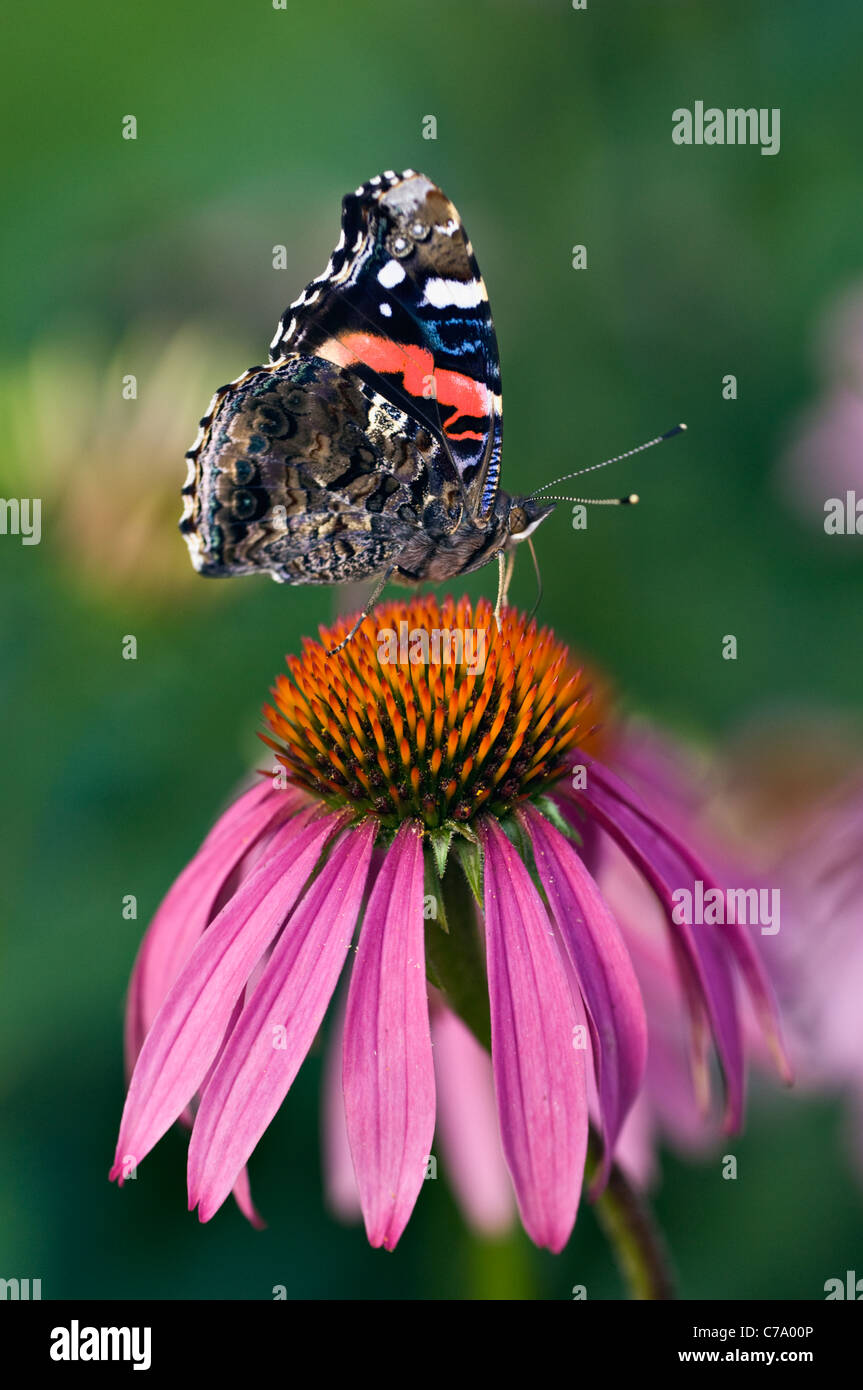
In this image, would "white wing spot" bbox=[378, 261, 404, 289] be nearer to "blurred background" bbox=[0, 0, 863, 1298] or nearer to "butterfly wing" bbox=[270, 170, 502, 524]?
"butterfly wing" bbox=[270, 170, 502, 524]

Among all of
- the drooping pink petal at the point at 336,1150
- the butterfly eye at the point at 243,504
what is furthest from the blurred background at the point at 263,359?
the butterfly eye at the point at 243,504

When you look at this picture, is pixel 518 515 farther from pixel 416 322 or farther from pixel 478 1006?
pixel 478 1006

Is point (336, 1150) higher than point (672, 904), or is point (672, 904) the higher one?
point (672, 904)

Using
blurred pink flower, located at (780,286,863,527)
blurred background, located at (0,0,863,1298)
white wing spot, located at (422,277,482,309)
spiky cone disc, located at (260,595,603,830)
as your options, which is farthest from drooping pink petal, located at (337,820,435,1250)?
blurred pink flower, located at (780,286,863,527)

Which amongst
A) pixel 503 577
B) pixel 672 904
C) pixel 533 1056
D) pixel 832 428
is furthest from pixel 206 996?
pixel 832 428

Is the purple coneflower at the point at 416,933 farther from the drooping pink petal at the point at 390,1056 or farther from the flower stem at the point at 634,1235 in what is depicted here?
the flower stem at the point at 634,1235

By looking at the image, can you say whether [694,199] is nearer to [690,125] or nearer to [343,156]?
[690,125]
